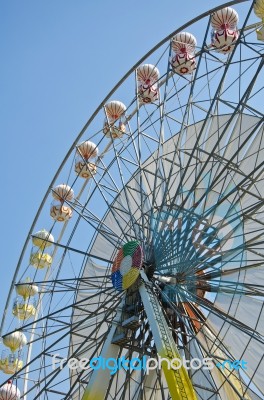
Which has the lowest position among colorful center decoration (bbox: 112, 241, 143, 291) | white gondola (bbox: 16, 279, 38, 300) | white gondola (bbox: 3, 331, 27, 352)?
white gondola (bbox: 3, 331, 27, 352)

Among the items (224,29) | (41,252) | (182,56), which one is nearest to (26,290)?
(41,252)

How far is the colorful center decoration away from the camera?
1386 cm

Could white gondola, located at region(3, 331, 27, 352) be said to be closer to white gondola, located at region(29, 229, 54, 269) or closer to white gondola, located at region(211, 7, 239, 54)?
white gondola, located at region(29, 229, 54, 269)

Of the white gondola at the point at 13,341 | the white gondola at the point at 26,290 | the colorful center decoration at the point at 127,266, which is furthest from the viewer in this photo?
the white gondola at the point at 26,290

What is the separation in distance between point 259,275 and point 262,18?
608cm

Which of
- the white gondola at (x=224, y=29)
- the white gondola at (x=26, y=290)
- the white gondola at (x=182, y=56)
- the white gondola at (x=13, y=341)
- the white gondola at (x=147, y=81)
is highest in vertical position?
the white gondola at (x=224, y=29)

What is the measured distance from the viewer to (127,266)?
1415 centimetres

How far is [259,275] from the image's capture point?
14969 mm

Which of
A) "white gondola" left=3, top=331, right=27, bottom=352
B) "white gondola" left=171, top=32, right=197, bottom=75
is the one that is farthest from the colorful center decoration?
"white gondola" left=171, top=32, right=197, bottom=75

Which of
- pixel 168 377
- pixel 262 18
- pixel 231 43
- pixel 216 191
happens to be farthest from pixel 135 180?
pixel 168 377

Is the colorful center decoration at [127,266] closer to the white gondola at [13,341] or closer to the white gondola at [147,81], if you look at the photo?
the white gondola at [13,341]

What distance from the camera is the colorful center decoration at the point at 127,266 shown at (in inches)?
546

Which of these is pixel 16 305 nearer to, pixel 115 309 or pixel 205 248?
pixel 115 309

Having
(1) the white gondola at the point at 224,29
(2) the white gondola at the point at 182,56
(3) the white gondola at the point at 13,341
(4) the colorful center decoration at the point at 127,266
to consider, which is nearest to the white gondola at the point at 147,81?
(2) the white gondola at the point at 182,56
